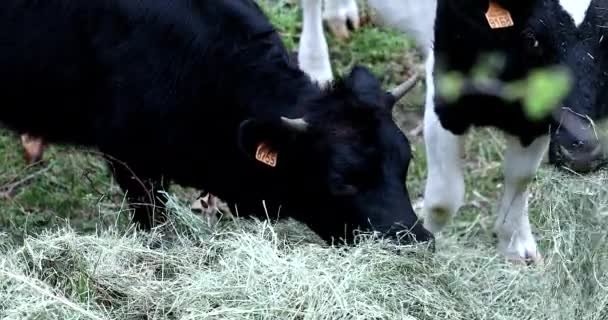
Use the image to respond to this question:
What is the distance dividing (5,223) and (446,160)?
204 cm

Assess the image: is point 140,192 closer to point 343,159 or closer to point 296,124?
point 296,124

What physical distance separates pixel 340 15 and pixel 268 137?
3049 mm

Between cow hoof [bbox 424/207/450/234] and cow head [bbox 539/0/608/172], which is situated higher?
cow head [bbox 539/0/608/172]

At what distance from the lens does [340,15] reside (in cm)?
796

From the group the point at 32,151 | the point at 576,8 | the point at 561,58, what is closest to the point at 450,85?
the point at 561,58

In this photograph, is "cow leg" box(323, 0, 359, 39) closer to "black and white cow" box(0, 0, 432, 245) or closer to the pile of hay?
"black and white cow" box(0, 0, 432, 245)

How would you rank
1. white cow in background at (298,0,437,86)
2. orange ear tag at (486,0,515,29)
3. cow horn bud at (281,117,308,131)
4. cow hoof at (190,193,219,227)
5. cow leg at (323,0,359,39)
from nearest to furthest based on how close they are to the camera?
cow horn bud at (281,117,308,131) < orange ear tag at (486,0,515,29) < cow hoof at (190,193,219,227) < white cow in background at (298,0,437,86) < cow leg at (323,0,359,39)

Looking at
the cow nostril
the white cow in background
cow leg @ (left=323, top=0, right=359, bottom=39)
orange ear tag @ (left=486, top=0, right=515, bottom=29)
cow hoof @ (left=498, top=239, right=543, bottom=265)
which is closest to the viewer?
the cow nostril

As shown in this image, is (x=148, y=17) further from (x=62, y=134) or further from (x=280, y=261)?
(x=280, y=261)

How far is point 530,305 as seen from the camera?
15.4 ft

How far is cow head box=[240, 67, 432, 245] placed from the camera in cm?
490

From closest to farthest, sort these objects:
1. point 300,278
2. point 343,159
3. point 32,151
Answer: point 300,278 → point 343,159 → point 32,151

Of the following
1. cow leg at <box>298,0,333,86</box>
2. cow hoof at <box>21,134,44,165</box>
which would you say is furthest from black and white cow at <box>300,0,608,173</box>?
cow hoof at <box>21,134,44,165</box>

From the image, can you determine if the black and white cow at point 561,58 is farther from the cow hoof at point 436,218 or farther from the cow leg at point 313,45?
the cow hoof at point 436,218
